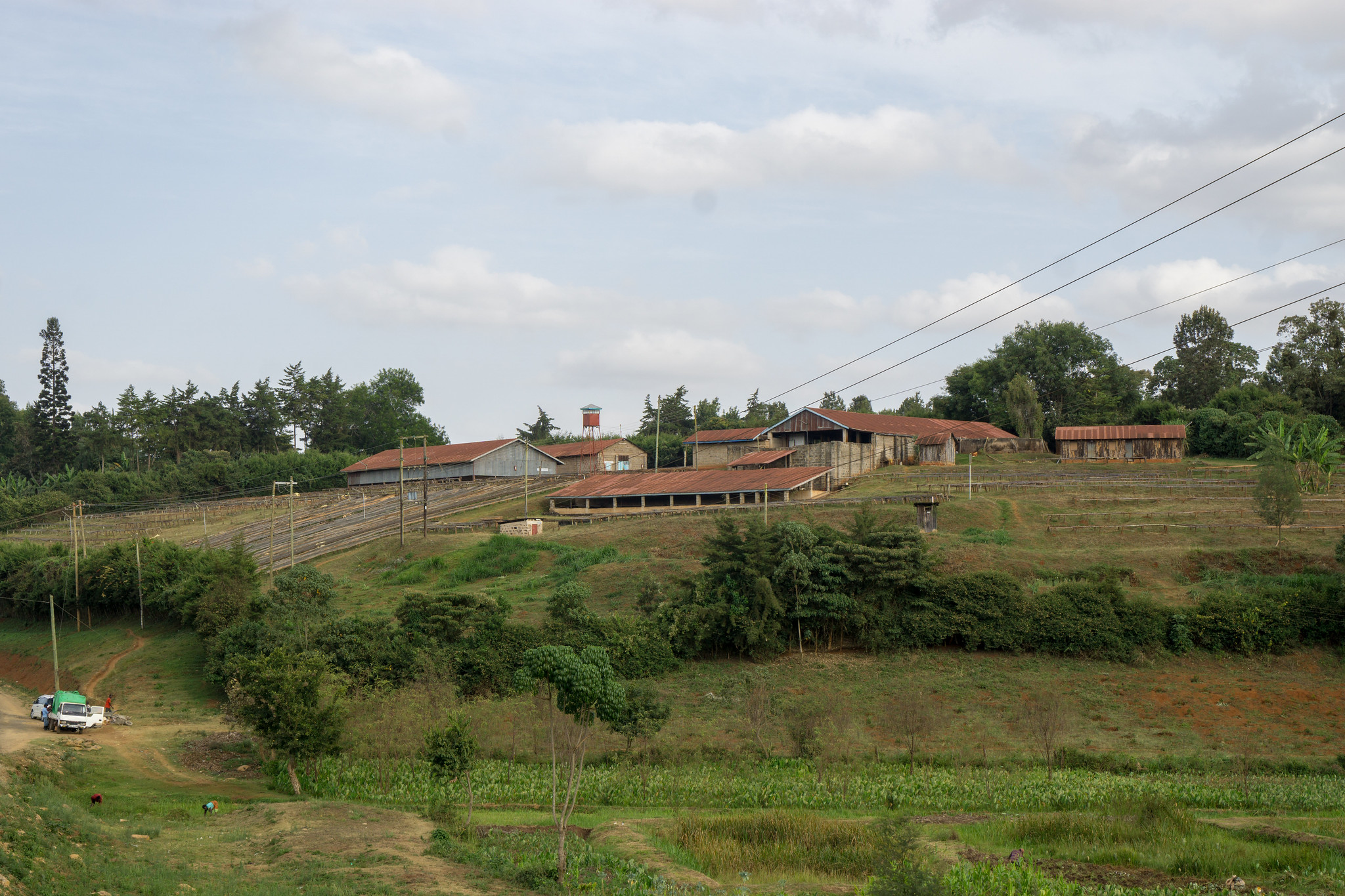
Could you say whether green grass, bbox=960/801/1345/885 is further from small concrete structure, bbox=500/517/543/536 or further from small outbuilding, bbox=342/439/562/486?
small outbuilding, bbox=342/439/562/486

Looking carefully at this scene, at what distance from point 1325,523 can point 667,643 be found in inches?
1476

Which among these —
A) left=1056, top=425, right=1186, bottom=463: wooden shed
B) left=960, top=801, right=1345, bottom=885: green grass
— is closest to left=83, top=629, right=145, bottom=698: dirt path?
left=960, top=801, right=1345, bottom=885: green grass

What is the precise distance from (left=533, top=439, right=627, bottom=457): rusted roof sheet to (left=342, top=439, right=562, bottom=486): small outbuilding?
776 mm

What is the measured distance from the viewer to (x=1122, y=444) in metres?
77.9

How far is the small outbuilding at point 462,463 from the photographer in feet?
301

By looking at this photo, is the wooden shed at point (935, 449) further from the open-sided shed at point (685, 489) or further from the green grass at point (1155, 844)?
the green grass at point (1155, 844)

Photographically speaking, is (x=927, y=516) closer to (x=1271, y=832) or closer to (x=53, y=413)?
(x=1271, y=832)

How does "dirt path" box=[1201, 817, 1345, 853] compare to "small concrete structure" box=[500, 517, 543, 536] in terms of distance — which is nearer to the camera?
"dirt path" box=[1201, 817, 1345, 853]

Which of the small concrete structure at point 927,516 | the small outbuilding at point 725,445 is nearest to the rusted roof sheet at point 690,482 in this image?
the small outbuilding at point 725,445

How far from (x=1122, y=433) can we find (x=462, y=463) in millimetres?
57689

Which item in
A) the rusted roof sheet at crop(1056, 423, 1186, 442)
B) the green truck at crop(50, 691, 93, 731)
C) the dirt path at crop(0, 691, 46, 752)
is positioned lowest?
the dirt path at crop(0, 691, 46, 752)

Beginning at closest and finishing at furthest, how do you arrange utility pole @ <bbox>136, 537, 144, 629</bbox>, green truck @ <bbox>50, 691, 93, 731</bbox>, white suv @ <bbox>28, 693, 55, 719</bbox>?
1. green truck @ <bbox>50, 691, 93, 731</bbox>
2. white suv @ <bbox>28, 693, 55, 719</bbox>
3. utility pole @ <bbox>136, 537, 144, 629</bbox>

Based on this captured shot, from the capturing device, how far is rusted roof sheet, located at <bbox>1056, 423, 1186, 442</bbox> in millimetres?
76438

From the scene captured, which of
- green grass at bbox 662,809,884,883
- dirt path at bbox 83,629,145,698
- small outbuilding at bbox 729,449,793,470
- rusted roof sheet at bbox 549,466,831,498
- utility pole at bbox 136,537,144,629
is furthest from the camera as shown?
small outbuilding at bbox 729,449,793,470
